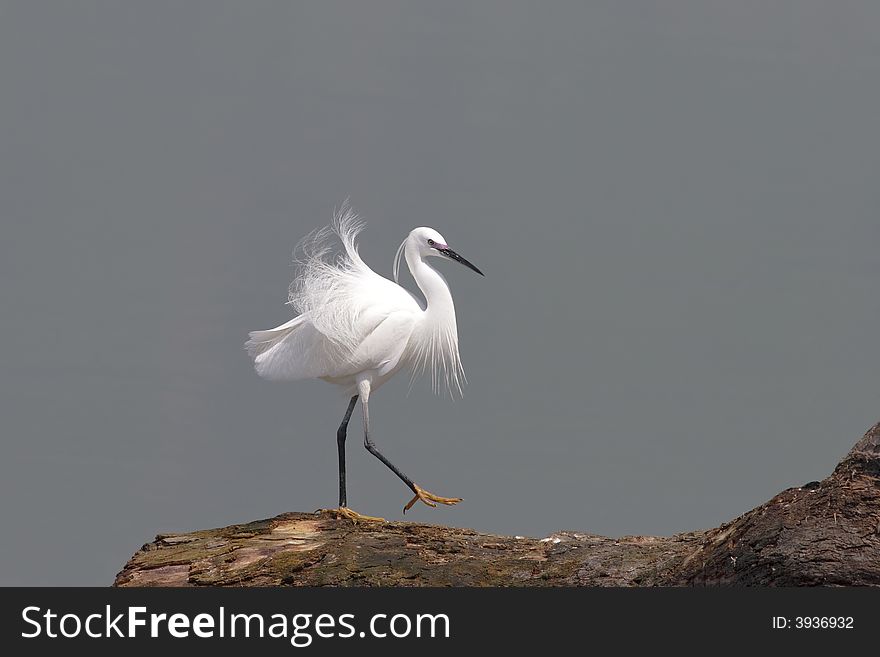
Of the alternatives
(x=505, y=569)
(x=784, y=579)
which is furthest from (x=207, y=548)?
(x=784, y=579)

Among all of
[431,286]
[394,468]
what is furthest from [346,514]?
[431,286]

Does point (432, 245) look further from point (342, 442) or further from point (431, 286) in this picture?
point (342, 442)

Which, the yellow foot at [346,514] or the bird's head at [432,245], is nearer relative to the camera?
the yellow foot at [346,514]

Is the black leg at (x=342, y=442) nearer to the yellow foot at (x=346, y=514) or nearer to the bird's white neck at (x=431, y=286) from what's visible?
the yellow foot at (x=346, y=514)

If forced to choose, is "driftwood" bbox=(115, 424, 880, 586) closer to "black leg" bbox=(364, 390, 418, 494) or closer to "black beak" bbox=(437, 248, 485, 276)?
"black leg" bbox=(364, 390, 418, 494)

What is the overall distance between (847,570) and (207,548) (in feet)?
10.2

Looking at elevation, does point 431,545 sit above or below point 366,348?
below

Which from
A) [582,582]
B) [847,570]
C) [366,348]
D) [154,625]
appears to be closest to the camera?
[847,570]

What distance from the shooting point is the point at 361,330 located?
6859mm

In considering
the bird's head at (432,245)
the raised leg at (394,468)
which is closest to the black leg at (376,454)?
the raised leg at (394,468)

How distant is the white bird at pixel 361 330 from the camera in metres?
6.88

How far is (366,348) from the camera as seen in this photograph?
270 inches

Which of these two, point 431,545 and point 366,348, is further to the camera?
point 366,348

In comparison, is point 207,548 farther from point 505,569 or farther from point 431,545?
point 505,569
